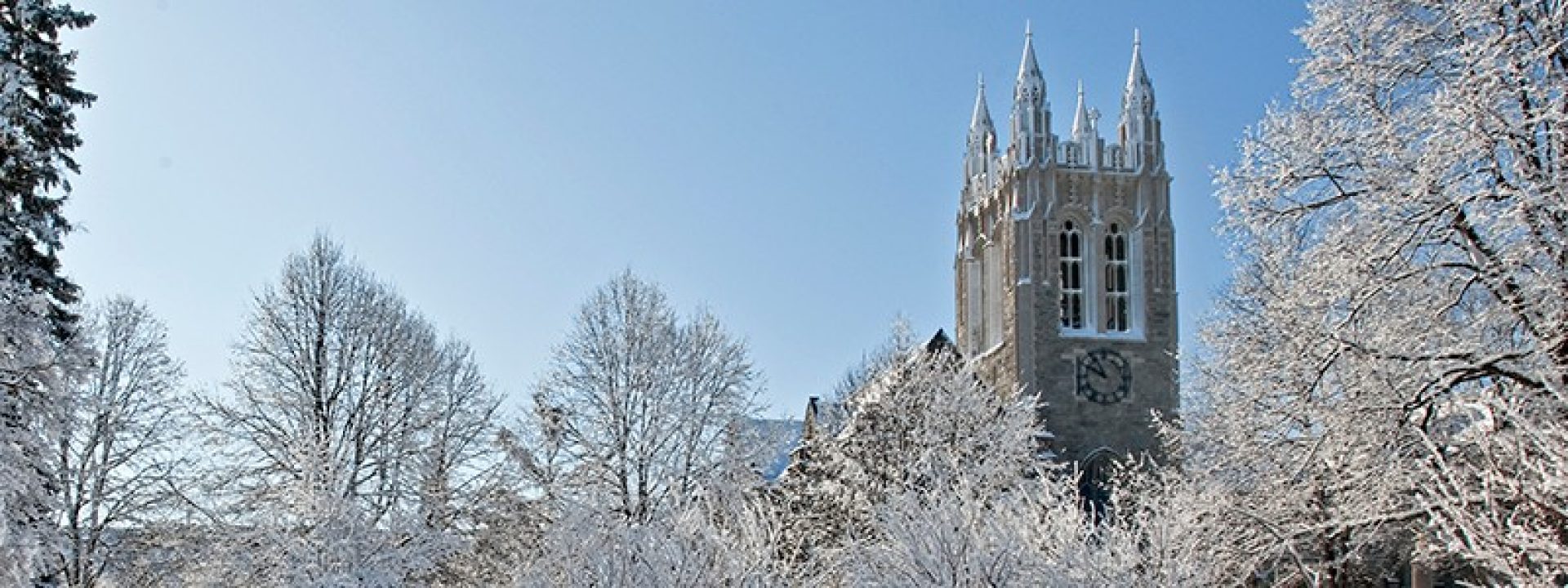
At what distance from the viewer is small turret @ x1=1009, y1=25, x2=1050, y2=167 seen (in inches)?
1645

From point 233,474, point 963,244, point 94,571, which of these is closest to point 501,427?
point 233,474

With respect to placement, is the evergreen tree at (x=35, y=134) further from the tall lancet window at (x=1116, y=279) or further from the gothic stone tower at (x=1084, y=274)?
the tall lancet window at (x=1116, y=279)

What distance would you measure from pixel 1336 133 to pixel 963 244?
36193 mm

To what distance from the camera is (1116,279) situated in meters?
41.9

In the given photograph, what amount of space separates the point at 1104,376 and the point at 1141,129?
7.63 m

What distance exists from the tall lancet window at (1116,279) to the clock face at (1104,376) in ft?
3.59

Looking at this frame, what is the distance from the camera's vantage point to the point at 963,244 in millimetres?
47188

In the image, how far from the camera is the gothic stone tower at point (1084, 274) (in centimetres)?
3966

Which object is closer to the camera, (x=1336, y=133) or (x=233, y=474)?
(x=1336, y=133)

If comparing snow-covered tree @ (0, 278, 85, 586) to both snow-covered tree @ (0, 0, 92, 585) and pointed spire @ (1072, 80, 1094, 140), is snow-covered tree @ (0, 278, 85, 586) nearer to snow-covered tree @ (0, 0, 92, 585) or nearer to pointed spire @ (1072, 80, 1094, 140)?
snow-covered tree @ (0, 0, 92, 585)

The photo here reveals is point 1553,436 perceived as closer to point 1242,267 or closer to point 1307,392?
point 1307,392

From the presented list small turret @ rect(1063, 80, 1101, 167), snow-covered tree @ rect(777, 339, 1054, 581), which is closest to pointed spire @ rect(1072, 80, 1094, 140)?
small turret @ rect(1063, 80, 1101, 167)

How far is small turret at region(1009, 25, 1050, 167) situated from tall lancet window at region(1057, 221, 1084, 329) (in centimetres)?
218

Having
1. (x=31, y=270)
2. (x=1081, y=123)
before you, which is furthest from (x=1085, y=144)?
(x=31, y=270)
